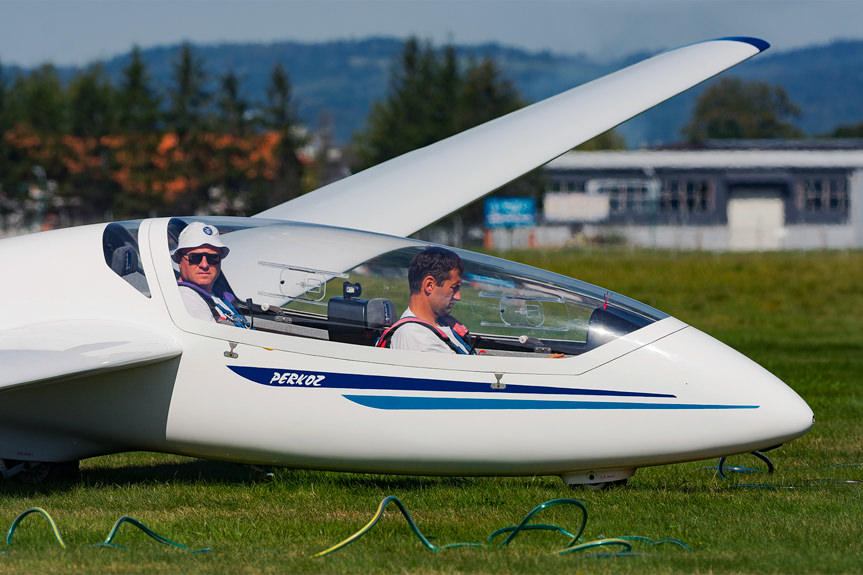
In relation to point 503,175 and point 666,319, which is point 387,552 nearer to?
point 666,319

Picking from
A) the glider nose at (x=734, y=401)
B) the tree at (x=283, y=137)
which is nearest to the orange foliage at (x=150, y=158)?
the tree at (x=283, y=137)

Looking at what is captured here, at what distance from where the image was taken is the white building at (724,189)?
7775 cm

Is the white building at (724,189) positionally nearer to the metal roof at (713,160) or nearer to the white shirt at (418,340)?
the metal roof at (713,160)

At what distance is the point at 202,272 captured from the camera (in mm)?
A: 8117

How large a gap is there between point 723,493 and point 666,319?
4.55 feet

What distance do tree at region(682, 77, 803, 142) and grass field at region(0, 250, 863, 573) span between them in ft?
518

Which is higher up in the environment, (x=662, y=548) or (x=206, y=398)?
(x=206, y=398)

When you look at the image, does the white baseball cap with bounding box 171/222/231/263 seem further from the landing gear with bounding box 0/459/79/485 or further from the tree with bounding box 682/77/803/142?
the tree with bounding box 682/77/803/142

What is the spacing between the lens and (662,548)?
21.1 feet

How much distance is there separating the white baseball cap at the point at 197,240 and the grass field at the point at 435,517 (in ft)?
5.90

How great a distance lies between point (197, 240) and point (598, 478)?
3.36m

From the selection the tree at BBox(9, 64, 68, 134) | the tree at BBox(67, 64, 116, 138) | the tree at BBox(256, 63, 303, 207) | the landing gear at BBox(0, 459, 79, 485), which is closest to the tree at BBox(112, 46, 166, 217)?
the tree at BBox(67, 64, 116, 138)

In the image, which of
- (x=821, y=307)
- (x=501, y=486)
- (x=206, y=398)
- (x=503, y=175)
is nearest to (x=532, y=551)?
(x=501, y=486)

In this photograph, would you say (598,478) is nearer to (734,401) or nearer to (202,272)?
(734,401)
